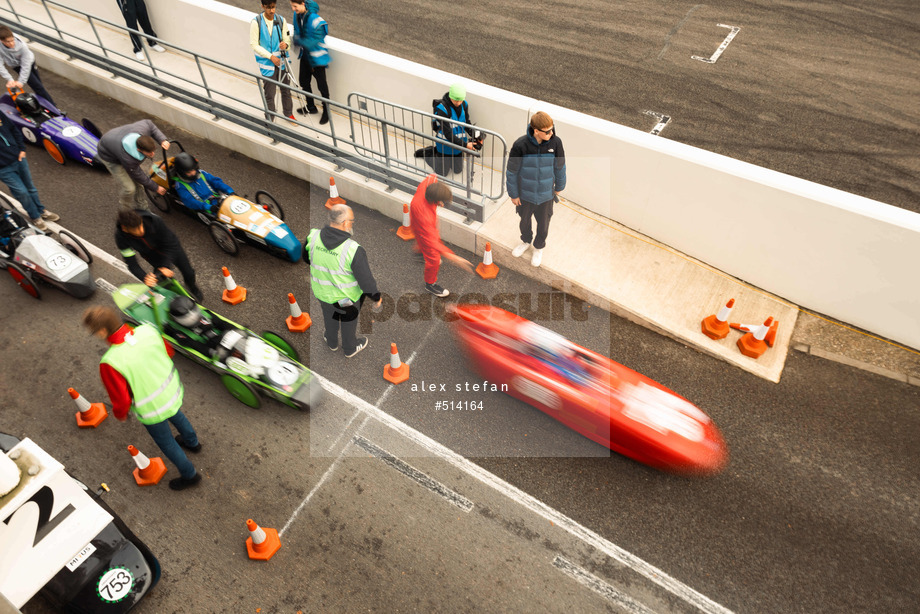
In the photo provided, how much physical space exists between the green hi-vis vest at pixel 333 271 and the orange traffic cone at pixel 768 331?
508 cm

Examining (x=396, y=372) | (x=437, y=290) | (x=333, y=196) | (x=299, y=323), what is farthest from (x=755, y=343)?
(x=333, y=196)

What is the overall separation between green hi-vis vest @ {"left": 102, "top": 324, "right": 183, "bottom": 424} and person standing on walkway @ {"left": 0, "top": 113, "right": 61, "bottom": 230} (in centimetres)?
445

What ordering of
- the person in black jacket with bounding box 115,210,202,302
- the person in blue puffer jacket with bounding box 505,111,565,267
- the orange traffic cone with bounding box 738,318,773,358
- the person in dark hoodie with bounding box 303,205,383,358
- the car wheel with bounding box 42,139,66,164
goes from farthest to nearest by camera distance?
the car wheel with bounding box 42,139,66,164, the orange traffic cone with bounding box 738,318,773,358, the person in blue puffer jacket with bounding box 505,111,565,267, the person in black jacket with bounding box 115,210,202,302, the person in dark hoodie with bounding box 303,205,383,358

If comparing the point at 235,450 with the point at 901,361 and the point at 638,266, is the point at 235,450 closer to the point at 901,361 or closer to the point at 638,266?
the point at 638,266

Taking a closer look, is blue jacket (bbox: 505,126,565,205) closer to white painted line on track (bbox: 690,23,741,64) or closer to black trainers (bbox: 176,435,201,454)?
black trainers (bbox: 176,435,201,454)

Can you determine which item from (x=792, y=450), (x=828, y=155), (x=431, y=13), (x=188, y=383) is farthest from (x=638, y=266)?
(x=431, y=13)

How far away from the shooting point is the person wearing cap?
7789mm

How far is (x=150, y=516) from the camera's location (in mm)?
5613

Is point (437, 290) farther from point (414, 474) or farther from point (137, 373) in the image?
A: point (137, 373)

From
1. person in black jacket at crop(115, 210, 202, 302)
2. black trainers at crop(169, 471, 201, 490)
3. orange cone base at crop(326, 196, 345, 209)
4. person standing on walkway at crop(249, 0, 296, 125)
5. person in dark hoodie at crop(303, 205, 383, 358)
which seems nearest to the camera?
person in dark hoodie at crop(303, 205, 383, 358)

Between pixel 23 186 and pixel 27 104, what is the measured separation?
1827mm

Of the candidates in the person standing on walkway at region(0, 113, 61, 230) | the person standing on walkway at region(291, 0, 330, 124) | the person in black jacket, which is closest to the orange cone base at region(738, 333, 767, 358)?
the person in black jacket

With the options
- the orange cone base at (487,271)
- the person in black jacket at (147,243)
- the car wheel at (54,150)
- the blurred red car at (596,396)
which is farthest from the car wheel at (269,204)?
the car wheel at (54,150)

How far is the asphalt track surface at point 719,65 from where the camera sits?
34.5 feet
